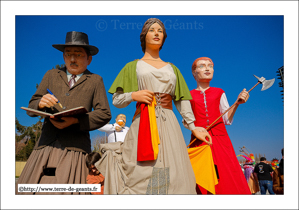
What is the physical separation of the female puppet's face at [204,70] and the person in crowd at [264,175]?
213 cm

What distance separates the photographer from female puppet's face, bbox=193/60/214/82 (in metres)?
4.66

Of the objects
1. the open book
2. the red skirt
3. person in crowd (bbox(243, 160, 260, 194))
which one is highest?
the open book

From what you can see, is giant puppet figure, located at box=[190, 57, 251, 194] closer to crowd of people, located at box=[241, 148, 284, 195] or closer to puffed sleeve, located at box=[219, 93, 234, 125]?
puffed sleeve, located at box=[219, 93, 234, 125]

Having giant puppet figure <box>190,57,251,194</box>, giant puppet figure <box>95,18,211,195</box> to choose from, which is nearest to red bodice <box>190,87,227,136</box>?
giant puppet figure <box>190,57,251,194</box>

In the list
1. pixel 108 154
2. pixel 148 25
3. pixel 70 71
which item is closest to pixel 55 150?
pixel 108 154

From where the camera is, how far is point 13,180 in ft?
11.2

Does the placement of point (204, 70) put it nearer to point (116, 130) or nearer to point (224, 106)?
point (224, 106)

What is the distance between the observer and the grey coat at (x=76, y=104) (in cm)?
329

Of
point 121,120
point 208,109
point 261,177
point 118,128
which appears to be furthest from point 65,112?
point 261,177

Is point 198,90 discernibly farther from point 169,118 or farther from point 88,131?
point 88,131

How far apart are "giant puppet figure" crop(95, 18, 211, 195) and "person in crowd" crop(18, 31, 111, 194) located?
228 mm

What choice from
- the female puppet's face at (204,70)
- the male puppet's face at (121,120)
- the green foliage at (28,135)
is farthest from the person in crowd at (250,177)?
the green foliage at (28,135)

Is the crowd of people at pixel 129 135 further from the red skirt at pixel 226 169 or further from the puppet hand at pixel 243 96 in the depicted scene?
the puppet hand at pixel 243 96

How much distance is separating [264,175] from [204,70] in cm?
238
